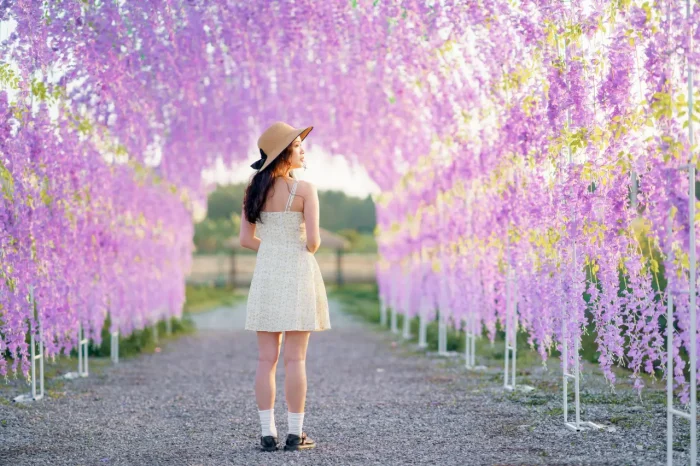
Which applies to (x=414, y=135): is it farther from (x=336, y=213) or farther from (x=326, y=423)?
(x=336, y=213)

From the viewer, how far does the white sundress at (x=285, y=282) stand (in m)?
4.13

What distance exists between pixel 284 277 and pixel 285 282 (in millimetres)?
27

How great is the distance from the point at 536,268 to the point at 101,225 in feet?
12.7

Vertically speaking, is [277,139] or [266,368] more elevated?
[277,139]

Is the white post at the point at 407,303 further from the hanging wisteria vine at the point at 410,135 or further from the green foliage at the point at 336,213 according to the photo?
the green foliage at the point at 336,213

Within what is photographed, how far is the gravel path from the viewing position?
4.16 m

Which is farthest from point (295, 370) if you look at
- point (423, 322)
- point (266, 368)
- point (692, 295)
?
point (423, 322)

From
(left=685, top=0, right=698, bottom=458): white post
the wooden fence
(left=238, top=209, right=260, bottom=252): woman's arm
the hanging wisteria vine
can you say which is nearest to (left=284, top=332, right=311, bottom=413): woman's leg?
(left=238, top=209, right=260, bottom=252): woman's arm

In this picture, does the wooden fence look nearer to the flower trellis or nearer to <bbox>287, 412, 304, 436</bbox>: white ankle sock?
the flower trellis

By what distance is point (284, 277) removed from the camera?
4.20 m

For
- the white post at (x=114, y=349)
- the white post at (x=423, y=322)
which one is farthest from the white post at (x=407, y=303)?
the white post at (x=114, y=349)

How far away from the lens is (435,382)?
23.5 feet

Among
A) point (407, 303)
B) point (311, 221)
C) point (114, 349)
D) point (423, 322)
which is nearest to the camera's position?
point (311, 221)

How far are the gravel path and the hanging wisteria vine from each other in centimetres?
47
